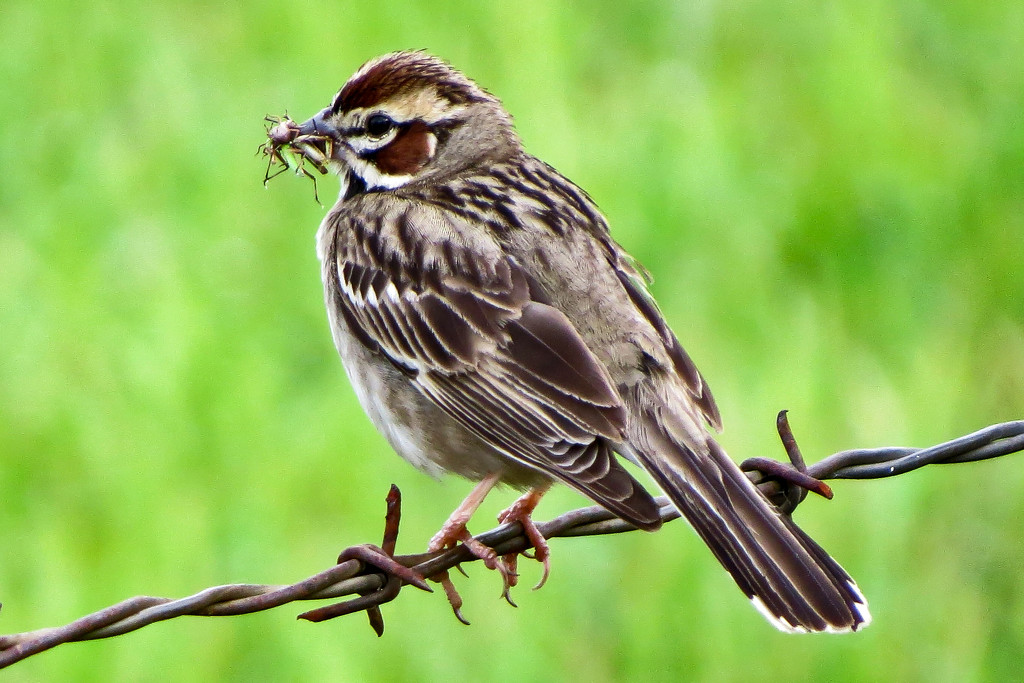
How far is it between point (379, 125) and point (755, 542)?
94.8 inches

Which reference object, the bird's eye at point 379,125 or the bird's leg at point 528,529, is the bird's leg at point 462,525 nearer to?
the bird's leg at point 528,529

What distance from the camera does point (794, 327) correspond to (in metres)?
9.33

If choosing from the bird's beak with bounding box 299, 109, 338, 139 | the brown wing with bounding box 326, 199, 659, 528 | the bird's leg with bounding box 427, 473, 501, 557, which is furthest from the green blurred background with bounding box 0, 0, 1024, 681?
the bird's beak with bounding box 299, 109, 338, 139

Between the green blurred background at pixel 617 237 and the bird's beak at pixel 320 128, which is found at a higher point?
the bird's beak at pixel 320 128

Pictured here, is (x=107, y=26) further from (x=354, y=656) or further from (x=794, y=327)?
(x=354, y=656)

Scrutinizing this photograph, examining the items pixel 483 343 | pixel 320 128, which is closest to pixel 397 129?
pixel 320 128

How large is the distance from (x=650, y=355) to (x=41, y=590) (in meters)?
3.21

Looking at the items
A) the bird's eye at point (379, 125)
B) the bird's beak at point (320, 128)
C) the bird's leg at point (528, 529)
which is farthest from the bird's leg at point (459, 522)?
the bird's beak at point (320, 128)

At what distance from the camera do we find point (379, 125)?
6.24m

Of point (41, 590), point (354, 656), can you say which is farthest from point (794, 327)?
point (41, 590)

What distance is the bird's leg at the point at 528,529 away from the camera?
5.33 m

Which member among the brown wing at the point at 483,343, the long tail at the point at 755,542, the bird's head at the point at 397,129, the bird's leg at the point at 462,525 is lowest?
the long tail at the point at 755,542

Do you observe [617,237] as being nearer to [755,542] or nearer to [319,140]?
[319,140]

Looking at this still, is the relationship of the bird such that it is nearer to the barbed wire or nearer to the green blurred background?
the barbed wire
